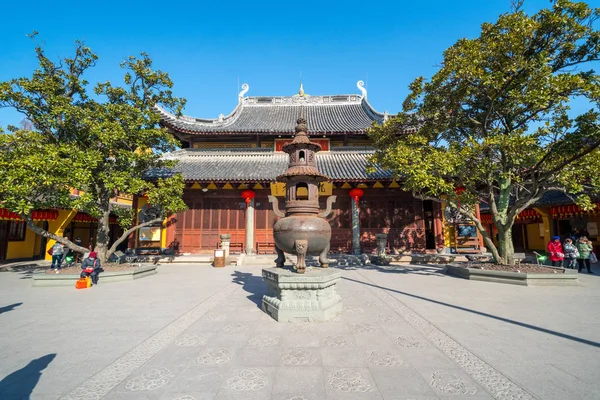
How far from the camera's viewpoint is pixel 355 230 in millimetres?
13938

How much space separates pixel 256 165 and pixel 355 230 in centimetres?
698

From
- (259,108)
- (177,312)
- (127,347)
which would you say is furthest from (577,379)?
(259,108)

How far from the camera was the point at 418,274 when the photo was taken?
9.60 m

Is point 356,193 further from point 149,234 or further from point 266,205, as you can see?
point 149,234

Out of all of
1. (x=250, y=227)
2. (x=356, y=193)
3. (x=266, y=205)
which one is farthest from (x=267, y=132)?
(x=356, y=193)

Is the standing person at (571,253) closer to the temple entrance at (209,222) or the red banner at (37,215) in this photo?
the temple entrance at (209,222)

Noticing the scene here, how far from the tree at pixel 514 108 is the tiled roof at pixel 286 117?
8072 millimetres

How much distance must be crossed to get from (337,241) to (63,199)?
38.1 feet

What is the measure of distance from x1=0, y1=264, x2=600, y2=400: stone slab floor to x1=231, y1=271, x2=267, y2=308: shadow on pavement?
124mm

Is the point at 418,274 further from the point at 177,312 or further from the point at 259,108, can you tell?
the point at 259,108

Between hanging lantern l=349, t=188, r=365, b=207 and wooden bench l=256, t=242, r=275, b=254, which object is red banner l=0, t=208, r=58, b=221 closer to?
wooden bench l=256, t=242, r=275, b=254

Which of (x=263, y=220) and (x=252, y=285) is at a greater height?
(x=263, y=220)

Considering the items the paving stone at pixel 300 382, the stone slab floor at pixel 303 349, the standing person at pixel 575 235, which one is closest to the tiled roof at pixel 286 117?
the standing person at pixel 575 235

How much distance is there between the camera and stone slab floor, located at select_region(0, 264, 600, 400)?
2566 mm
